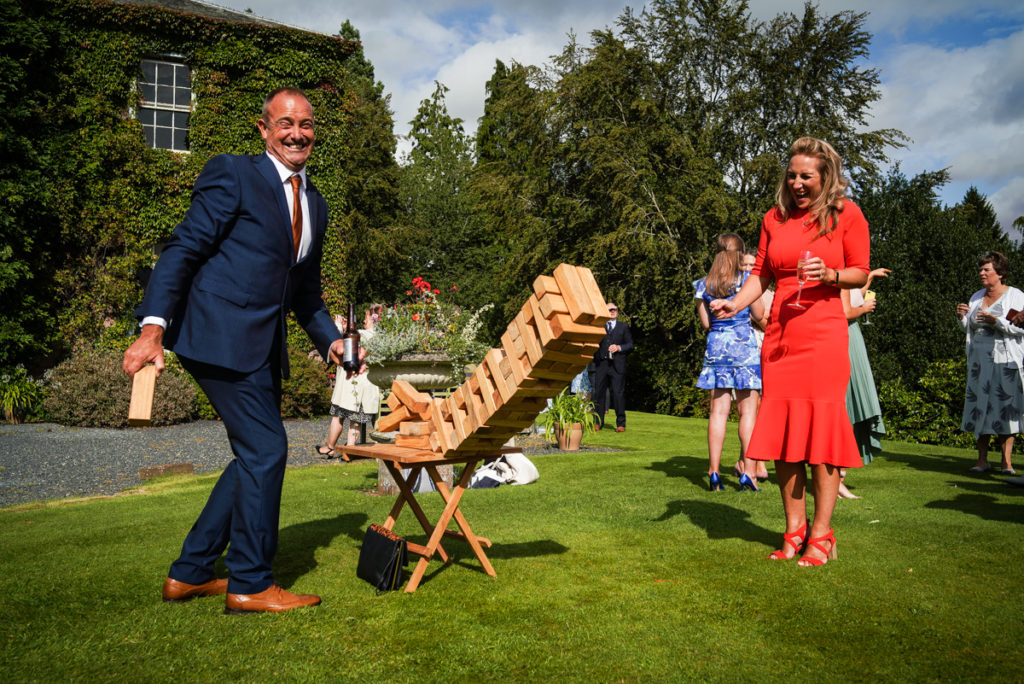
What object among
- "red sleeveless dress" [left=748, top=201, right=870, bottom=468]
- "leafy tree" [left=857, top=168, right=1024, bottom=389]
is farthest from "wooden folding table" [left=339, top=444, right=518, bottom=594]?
"leafy tree" [left=857, top=168, right=1024, bottom=389]

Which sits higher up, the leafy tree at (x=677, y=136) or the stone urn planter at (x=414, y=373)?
the leafy tree at (x=677, y=136)

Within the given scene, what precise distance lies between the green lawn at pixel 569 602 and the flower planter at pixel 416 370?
1443 millimetres

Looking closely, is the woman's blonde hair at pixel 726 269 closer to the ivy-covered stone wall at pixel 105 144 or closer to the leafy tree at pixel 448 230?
the ivy-covered stone wall at pixel 105 144

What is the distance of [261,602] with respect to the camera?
3188mm

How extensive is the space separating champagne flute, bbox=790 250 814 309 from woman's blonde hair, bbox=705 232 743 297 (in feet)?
6.65

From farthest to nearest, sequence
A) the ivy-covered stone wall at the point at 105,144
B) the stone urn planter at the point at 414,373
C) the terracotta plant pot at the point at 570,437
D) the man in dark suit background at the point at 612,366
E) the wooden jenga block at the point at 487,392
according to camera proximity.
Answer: the ivy-covered stone wall at the point at 105,144, the man in dark suit background at the point at 612,366, the terracotta plant pot at the point at 570,437, the stone urn planter at the point at 414,373, the wooden jenga block at the point at 487,392

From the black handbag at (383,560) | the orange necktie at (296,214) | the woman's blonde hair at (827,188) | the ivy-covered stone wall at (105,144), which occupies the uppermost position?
the ivy-covered stone wall at (105,144)

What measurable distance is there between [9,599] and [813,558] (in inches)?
157

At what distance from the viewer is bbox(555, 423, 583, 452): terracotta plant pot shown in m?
10.2

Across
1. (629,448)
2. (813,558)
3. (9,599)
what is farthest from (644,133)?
(9,599)

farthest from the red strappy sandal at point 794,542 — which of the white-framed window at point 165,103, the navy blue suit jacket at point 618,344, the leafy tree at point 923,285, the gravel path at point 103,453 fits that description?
the white-framed window at point 165,103

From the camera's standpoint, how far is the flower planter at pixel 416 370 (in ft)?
22.5

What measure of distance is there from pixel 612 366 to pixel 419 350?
727 centimetres

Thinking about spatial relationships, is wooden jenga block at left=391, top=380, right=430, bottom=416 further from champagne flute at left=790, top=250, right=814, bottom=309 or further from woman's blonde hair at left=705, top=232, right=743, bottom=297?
woman's blonde hair at left=705, top=232, right=743, bottom=297
